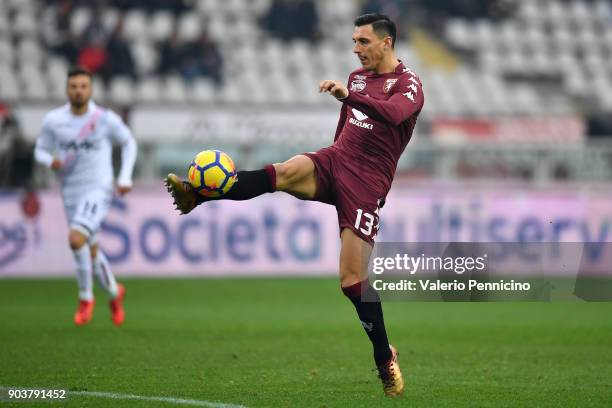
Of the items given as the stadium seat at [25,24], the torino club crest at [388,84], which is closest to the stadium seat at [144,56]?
the stadium seat at [25,24]

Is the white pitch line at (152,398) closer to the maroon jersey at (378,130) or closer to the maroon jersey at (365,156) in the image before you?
the maroon jersey at (365,156)

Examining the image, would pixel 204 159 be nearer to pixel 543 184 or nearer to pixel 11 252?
pixel 11 252

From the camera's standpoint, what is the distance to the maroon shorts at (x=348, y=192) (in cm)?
700

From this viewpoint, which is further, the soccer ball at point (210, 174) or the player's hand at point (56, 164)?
the player's hand at point (56, 164)

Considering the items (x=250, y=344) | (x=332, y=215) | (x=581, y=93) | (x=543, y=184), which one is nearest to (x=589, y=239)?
(x=543, y=184)

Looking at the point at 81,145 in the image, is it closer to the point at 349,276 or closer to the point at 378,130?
the point at 378,130

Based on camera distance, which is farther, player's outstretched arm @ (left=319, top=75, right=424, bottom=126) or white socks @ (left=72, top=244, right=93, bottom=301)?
white socks @ (left=72, top=244, right=93, bottom=301)

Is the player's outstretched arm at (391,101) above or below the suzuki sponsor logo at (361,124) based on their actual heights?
above

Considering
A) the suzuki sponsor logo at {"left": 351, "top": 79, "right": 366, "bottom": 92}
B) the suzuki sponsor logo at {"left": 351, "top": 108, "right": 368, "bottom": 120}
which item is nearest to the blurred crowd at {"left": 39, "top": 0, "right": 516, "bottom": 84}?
the suzuki sponsor logo at {"left": 351, "top": 79, "right": 366, "bottom": 92}

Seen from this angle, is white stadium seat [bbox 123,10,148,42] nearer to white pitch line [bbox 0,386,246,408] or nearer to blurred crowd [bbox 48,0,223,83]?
blurred crowd [bbox 48,0,223,83]

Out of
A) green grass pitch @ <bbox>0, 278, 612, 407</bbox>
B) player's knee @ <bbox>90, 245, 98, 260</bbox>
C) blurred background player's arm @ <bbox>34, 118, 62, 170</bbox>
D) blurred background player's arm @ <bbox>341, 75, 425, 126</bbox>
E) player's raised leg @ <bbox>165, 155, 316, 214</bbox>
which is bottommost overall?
green grass pitch @ <bbox>0, 278, 612, 407</bbox>

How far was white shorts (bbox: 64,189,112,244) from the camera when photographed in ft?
34.2

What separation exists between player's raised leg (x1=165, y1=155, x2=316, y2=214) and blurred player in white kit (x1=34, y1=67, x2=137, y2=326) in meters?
3.72

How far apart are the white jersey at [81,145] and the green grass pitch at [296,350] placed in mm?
1446
